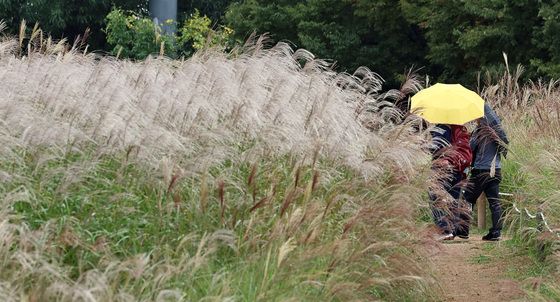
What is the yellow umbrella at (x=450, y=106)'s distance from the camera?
10820 mm

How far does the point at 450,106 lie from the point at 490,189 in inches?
36.8

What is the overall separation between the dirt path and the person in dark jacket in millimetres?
314

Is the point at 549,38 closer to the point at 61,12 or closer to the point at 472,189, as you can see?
the point at 472,189

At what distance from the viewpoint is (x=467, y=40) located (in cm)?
2278

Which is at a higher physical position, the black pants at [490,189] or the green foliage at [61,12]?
the black pants at [490,189]

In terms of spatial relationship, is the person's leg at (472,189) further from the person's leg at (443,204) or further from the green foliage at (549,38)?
the green foliage at (549,38)

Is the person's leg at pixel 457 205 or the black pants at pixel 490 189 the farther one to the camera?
the black pants at pixel 490 189

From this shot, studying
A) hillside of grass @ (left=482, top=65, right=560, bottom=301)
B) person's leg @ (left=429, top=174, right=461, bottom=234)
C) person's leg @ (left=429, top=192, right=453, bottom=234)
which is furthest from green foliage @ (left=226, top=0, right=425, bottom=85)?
person's leg @ (left=429, top=192, right=453, bottom=234)

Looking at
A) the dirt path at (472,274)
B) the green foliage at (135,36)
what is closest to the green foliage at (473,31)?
the green foliage at (135,36)

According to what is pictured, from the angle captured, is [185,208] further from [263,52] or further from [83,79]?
[263,52]

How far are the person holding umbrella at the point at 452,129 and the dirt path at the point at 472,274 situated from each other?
0.69 ft

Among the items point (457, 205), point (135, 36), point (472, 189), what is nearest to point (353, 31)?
point (135, 36)

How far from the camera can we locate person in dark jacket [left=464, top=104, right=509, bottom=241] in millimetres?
11062

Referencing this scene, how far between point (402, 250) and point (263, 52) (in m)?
2.93
